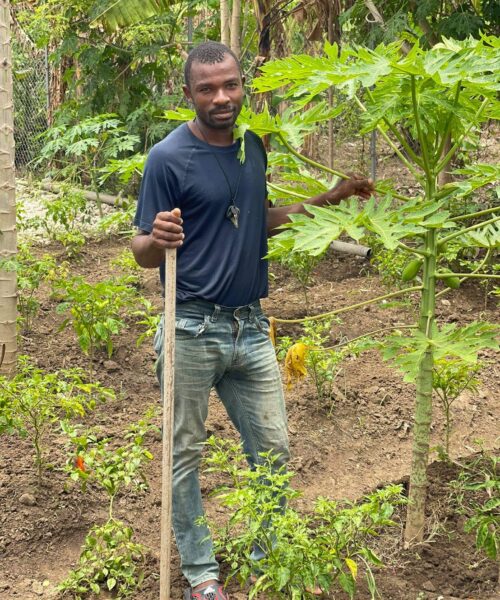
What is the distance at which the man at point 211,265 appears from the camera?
11.0 ft

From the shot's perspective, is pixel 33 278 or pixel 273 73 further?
pixel 33 278

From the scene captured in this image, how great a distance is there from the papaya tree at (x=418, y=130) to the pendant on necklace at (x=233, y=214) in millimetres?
172

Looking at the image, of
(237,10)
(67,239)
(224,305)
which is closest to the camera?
(224,305)

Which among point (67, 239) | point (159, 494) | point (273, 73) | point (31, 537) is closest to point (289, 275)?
point (67, 239)

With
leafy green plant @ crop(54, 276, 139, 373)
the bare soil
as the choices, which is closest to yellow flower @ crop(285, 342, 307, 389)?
the bare soil

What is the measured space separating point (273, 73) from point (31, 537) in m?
2.30

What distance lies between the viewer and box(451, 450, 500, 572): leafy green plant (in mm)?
3588

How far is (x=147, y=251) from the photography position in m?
3.30

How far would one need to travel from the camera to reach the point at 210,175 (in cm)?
339

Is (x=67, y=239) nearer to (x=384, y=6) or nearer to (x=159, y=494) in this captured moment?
(x=384, y=6)

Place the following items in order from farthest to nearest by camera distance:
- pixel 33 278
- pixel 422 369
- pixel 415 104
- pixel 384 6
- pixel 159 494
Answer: pixel 384 6
pixel 33 278
pixel 159 494
pixel 422 369
pixel 415 104

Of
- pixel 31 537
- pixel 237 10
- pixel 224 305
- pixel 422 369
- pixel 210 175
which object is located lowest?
pixel 31 537

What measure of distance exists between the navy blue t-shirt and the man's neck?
3 centimetres

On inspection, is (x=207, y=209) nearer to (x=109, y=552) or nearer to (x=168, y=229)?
(x=168, y=229)
